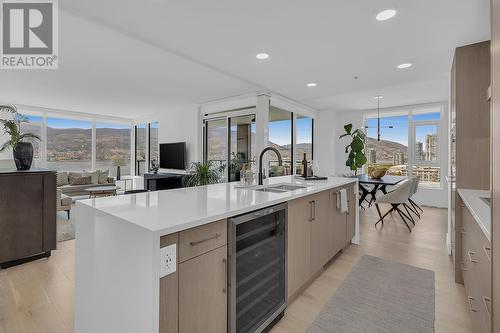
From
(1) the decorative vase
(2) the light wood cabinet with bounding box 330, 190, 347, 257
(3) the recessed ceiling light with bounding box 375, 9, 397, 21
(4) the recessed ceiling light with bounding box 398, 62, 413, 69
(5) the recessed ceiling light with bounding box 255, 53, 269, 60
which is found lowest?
(2) the light wood cabinet with bounding box 330, 190, 347, 257

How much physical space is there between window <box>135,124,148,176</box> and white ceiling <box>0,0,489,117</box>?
3.15 metres

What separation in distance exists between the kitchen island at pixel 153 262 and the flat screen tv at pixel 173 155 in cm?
499

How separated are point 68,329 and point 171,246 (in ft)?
4.58

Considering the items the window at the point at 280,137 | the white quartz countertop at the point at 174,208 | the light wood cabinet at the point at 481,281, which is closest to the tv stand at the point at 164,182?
the window at the point at 280,137

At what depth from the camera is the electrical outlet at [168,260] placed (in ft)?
3.44

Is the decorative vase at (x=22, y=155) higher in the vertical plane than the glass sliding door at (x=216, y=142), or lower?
lower

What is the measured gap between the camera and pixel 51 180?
298cm

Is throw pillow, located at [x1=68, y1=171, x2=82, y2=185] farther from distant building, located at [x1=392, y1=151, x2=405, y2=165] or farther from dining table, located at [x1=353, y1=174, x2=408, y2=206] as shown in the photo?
distant building, located at [x1=392, y1=151, x2=405, y2=165]

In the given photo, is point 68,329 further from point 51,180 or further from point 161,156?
point 161,156

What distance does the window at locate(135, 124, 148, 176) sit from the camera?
27.7 feet

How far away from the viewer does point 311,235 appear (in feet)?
7.46

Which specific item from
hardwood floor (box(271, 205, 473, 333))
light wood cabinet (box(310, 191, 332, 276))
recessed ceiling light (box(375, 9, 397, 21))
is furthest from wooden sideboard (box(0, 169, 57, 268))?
recessed ceiling light (box(375, 9, 397, 21))

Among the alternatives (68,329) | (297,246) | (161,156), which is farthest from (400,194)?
(161,156)

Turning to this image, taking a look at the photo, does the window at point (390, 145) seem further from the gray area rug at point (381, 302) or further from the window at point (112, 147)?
the window at point (112, 147)
